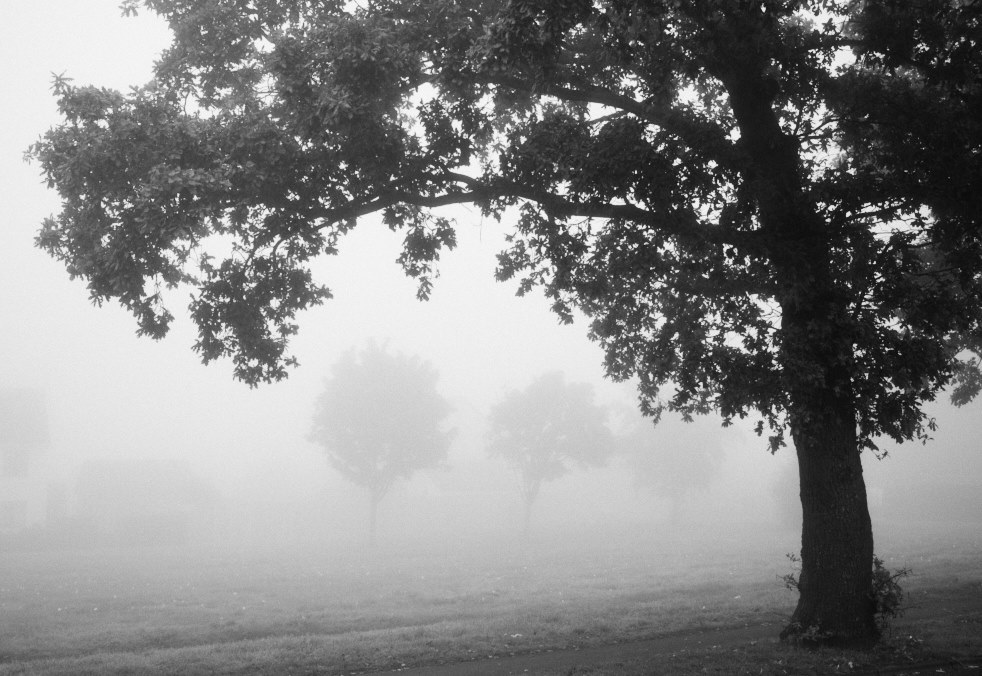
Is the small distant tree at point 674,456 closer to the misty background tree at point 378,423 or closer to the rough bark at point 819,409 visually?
the misty background tree at point 378,423

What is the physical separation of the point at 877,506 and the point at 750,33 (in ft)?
267

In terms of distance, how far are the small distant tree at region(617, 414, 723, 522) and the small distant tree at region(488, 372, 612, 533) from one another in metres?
5.85

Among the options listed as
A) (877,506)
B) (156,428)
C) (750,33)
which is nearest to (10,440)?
(156,428)

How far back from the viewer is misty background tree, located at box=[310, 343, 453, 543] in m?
51.0

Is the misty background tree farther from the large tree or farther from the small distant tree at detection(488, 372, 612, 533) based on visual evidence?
the large tree

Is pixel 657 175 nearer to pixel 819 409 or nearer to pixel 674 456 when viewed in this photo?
pixel 819 409

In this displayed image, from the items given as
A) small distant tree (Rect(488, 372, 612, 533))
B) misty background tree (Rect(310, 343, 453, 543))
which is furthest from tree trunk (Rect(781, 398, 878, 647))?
small distant tree (Rect(488, 372, 612, 533))

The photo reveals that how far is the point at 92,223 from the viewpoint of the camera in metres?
11.4

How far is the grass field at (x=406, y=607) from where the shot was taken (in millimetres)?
11594

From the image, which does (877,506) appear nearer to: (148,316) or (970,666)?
(970,666)

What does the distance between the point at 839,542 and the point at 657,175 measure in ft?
22.2

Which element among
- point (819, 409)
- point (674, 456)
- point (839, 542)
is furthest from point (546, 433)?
point (819, 409)

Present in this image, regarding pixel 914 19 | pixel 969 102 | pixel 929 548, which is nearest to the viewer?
→ pixel 969 102

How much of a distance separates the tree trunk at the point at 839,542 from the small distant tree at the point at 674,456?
5260cm
